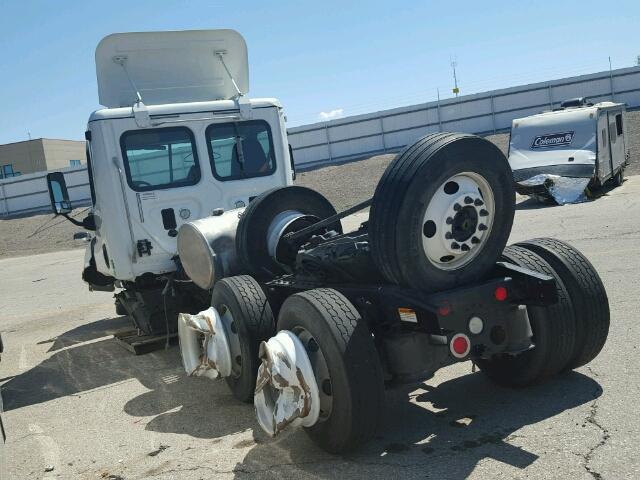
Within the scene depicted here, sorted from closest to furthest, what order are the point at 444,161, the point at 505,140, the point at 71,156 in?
the point at 444,161, the point at 505,140, the point at 71,156

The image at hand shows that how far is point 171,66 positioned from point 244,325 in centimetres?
426

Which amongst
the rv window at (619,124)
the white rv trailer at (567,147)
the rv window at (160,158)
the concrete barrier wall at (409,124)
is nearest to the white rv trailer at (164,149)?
the rv window at (160,158)

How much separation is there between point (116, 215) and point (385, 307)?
4001mm

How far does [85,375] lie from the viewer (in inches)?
272

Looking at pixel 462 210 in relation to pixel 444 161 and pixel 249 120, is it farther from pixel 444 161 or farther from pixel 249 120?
pixel 249 120

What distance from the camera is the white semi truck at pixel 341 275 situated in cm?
390

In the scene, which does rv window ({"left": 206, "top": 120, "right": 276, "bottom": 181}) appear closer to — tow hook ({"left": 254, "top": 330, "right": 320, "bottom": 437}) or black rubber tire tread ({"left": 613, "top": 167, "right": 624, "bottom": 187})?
tow hook ({"left": 254, "top": 330, "right": 320, "bottom": 437})

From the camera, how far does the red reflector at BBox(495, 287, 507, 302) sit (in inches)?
161

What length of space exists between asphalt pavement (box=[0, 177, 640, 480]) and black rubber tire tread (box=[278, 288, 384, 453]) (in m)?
0.19

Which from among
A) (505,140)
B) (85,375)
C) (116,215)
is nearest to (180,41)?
(116,215)

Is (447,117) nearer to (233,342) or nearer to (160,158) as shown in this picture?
(160,158)

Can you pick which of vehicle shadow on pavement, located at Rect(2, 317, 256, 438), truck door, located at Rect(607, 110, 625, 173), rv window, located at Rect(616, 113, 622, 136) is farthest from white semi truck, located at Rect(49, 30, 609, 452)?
rv window, located at Rect(616, 113, 622, 136)

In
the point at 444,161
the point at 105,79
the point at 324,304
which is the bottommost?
the point at 324,304

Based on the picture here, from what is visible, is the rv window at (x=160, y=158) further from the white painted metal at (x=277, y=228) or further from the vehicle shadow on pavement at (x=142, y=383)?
the white painted metal at (x=277, y=228)
